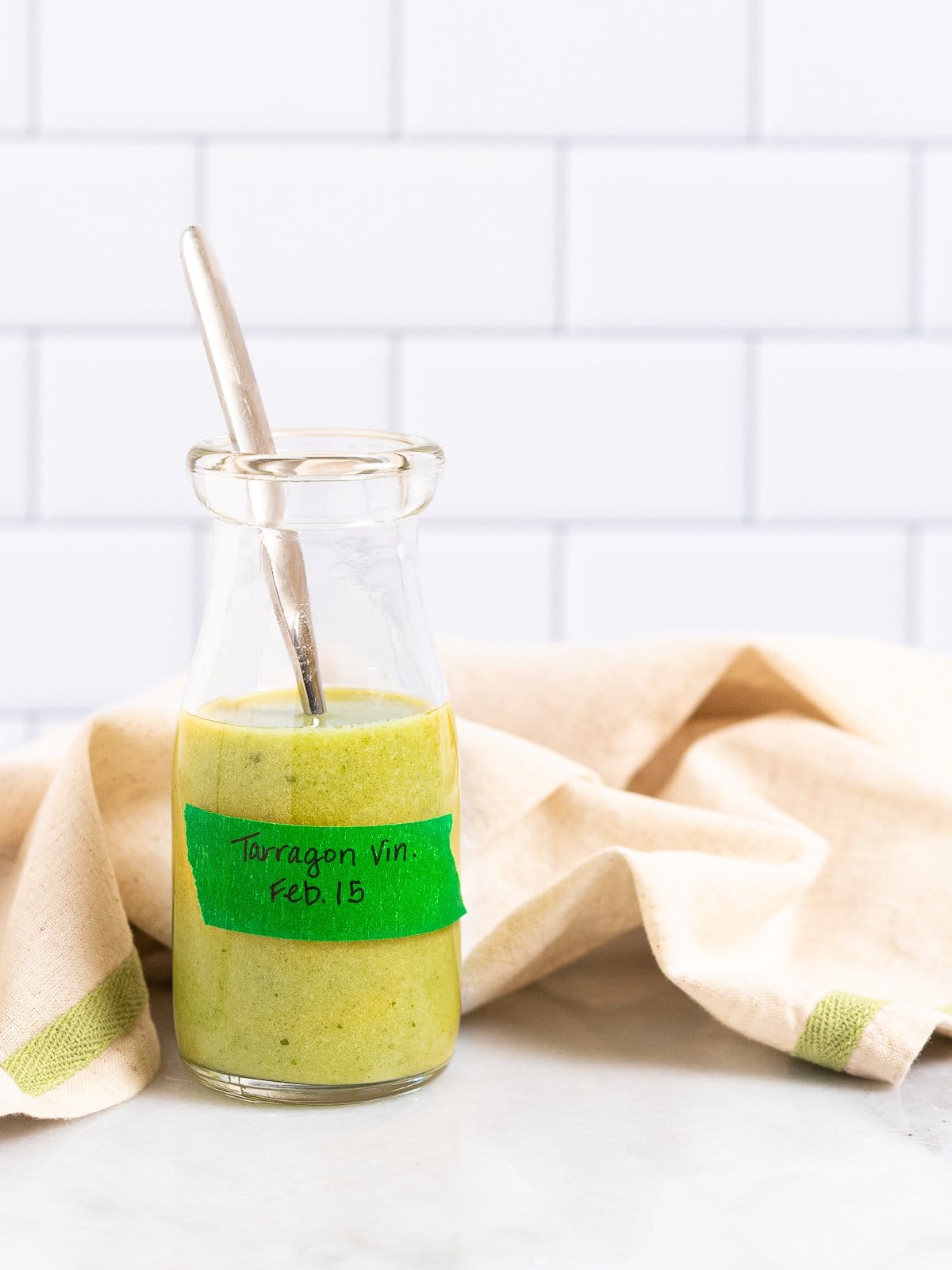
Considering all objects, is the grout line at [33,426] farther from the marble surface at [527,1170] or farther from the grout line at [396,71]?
the marble surface at [527,1170]

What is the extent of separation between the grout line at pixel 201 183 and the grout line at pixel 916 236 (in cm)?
52

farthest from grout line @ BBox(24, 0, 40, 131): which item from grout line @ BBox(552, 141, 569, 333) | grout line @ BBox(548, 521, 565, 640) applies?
grout line @ BBox(548, 521, 565, 640)

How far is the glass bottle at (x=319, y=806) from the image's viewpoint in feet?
1.54

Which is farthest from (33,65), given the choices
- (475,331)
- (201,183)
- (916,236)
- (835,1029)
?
(835,1029)

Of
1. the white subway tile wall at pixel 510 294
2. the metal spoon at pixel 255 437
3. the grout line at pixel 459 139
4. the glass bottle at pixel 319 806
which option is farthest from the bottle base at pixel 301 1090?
the grout line at pixel 459 139

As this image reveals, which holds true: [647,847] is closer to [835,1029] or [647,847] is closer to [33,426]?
[835,1029]

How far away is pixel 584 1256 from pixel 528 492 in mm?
791

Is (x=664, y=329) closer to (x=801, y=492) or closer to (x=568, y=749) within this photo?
(x=801, y=492)

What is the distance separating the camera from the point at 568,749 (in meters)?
0.69

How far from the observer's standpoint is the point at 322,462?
46 cm

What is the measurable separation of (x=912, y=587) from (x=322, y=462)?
0.81 m

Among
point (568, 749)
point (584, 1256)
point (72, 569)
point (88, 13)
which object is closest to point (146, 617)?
point (72, 569)

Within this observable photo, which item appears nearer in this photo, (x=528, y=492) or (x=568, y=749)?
(x=568, y=749)

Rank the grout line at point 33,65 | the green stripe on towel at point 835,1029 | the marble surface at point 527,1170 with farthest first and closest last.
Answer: the grout line at point 33,65, the green stripe on towel at point 835,1029, the marble surface at point 527,1170
